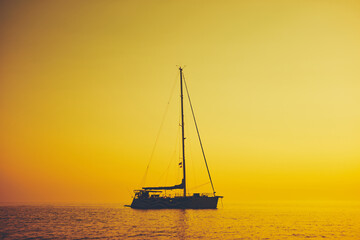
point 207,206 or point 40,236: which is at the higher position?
point 207,206

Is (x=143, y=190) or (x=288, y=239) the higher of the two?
(x=143, y=190)

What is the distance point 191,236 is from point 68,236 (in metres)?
13.3

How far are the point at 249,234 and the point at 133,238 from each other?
44.3ft

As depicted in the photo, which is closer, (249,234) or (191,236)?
(191,236)

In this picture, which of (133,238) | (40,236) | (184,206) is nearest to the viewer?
(133,238)

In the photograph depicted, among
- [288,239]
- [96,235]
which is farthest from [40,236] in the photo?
[288,239]

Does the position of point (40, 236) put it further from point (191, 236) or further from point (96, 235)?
point (191, 236)

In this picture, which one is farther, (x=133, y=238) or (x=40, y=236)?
(x=40, y=236)

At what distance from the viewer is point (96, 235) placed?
Answer: 3747 cm

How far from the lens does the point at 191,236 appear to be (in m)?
36.2

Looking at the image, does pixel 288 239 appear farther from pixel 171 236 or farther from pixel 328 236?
pixel 171 236

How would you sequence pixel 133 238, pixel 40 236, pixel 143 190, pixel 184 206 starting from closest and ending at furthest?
1. pixel 133 238
2. pixel 40 236
3. pixel 184 206
4. pixel 143 190

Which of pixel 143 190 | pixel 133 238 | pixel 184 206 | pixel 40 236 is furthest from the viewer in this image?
pixel 143 190

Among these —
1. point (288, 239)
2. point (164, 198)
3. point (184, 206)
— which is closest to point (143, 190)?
point (164, 198)
